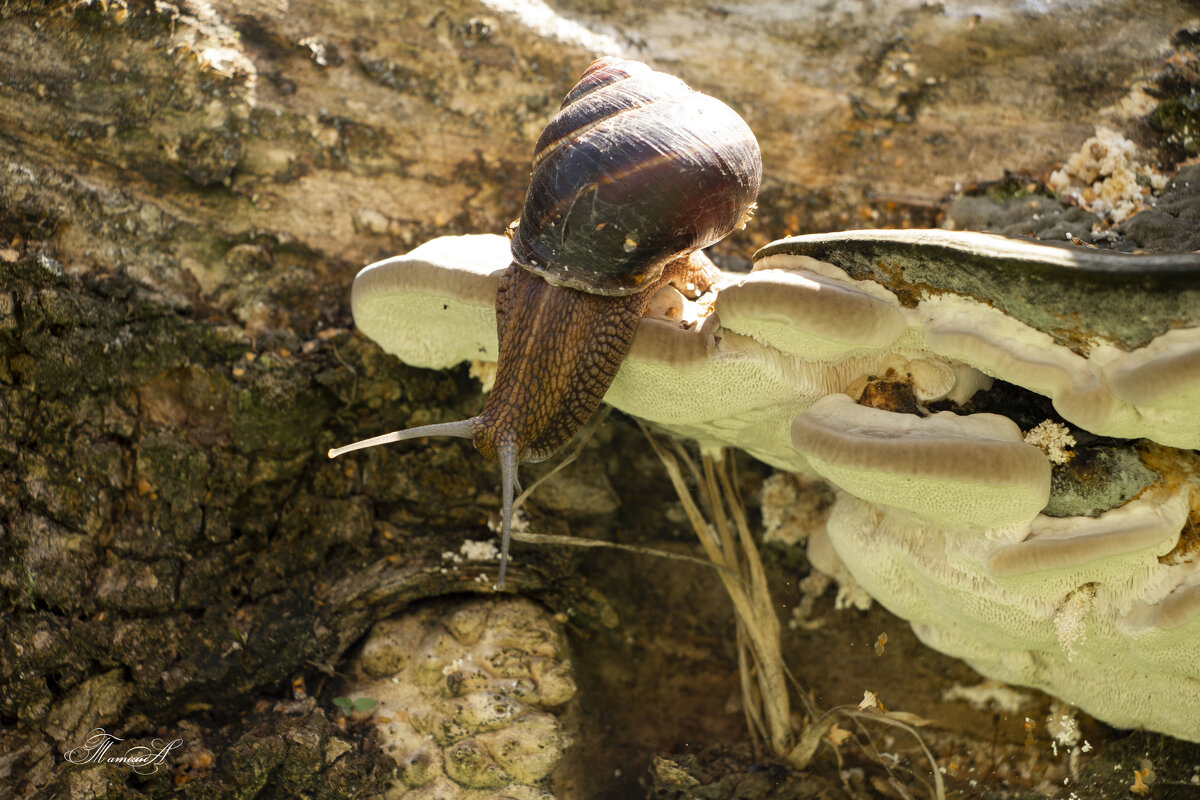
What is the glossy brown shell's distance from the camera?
2.38 meters

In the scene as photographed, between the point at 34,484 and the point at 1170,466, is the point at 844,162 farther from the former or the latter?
the point at 34,484

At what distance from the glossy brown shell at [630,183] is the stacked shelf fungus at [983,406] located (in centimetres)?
24

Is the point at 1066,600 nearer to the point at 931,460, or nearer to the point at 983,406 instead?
the point at 983,406

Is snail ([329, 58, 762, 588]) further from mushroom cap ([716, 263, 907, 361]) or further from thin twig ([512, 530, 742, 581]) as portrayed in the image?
thin twig ([512, 530, 742, 581])

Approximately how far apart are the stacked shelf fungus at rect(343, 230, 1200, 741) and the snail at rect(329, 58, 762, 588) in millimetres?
163

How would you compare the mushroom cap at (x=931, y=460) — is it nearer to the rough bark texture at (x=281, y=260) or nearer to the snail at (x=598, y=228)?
the snail at (x=598, y=228)

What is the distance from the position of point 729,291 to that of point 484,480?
1604 millimetres

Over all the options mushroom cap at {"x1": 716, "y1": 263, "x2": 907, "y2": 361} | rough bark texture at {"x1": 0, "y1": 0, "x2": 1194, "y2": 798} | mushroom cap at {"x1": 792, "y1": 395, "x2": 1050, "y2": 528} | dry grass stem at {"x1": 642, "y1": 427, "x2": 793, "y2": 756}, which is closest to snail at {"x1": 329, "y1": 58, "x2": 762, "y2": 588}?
mushroom cap at {"x1": 716, "y1": 263, "x2": 907, "y2": 361}

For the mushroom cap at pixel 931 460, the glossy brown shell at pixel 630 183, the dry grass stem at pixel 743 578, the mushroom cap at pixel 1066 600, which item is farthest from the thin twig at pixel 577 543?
the glossy brown shell at pixel 630 183

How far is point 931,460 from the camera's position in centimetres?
220

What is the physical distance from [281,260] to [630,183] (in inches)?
74.7

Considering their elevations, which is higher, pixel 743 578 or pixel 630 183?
pixel 630 183

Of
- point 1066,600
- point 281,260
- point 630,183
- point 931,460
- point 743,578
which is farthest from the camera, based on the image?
point 743,578

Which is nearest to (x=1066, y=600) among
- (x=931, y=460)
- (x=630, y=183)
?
(x=931, y=460)
